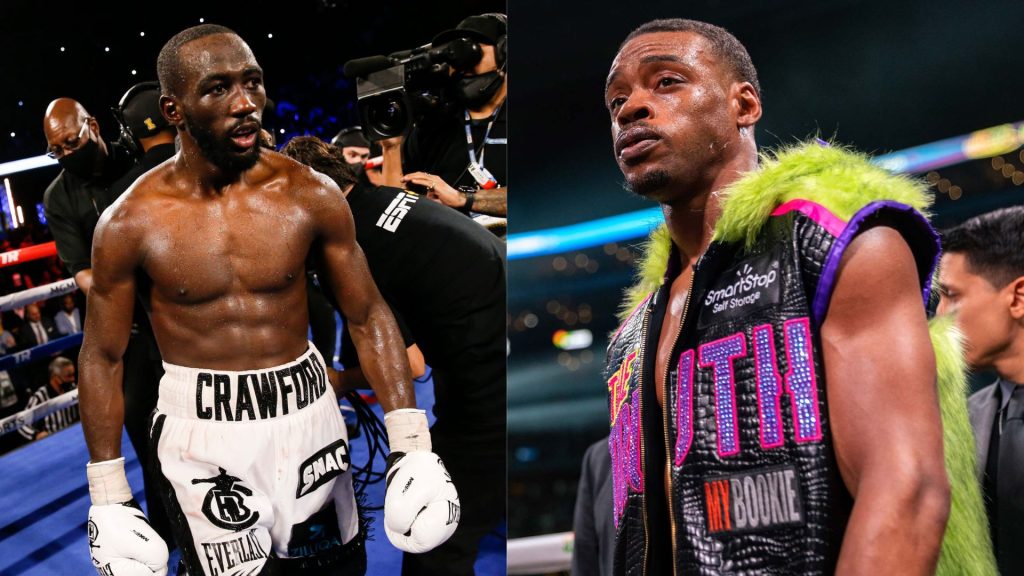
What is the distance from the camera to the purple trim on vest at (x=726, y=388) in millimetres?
1030

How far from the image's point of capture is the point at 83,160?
1929 millimetres

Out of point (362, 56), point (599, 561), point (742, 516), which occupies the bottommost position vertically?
point (599, 561)

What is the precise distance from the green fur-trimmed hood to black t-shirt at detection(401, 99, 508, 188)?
1.18 meters

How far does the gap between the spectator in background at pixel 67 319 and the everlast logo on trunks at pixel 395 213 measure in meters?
0.78

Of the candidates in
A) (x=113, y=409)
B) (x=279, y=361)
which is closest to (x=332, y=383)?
(x=279, y=361)

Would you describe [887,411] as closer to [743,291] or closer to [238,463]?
[743,291]

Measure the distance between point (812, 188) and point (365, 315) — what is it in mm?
1235

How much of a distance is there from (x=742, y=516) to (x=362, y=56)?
1.60m

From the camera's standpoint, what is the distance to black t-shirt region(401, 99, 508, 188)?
2.21 metres

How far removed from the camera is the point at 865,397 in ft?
2.94

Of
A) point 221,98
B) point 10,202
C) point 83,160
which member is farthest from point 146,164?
point 10,202

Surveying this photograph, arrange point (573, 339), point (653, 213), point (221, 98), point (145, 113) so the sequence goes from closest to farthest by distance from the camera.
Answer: point (221, 98) → point (145, 113) → point (653, 213) → point (573, 339)

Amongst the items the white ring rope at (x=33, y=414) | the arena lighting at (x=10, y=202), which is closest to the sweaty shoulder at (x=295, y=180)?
the arena lighting at (x=10, y=202)

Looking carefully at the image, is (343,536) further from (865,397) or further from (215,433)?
(865,397)
